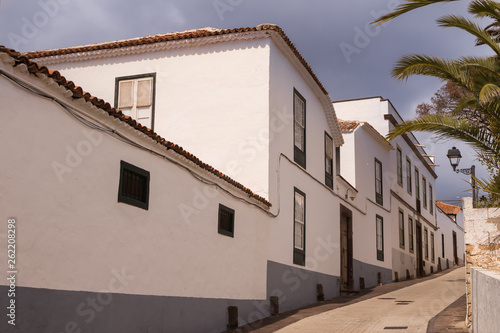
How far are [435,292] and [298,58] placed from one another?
8524mm

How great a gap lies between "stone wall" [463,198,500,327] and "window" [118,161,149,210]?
17.4ft

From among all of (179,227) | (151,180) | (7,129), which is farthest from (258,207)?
(7,129)

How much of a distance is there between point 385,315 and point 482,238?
3705 mm

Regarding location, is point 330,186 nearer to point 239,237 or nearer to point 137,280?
point 239,237

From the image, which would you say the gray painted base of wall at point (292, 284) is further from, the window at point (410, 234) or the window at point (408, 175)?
the window at point (408, 175)

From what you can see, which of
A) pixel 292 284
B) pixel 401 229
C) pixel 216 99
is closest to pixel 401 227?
pixel 401 229

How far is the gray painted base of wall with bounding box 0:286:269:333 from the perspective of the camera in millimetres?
6094

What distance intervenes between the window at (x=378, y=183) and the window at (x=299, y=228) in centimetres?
867

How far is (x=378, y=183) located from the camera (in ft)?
78.2

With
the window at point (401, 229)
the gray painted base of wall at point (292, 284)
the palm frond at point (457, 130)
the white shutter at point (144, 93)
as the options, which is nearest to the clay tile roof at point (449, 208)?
the window at point (401, 229)

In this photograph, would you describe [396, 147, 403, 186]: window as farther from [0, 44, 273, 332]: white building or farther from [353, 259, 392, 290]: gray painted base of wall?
[0, 44, 273, 332]: white building

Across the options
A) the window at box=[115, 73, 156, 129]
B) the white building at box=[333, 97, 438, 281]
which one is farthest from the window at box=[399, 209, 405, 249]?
the window at box=[115, 73, 156, 129]

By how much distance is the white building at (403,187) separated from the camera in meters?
25.4

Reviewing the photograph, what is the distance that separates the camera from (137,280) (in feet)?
26.8
